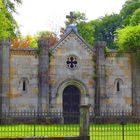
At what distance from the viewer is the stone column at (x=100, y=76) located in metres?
33.0

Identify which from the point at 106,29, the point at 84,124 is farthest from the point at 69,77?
the point at 106,29

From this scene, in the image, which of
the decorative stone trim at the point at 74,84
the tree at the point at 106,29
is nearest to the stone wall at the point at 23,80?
the decorative stone trim at the point at 74,84

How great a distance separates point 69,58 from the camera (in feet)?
111

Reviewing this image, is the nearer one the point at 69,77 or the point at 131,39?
the point at 69,77

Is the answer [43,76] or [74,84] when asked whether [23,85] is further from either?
[74,84]

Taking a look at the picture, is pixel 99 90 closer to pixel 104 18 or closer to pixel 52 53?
pixel 52 53

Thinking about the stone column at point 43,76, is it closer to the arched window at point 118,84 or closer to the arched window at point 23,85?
the arched window at point 23,85

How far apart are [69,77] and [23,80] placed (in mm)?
3238

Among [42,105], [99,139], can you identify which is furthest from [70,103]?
[99,139]

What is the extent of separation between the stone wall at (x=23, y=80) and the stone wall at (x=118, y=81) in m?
5.08

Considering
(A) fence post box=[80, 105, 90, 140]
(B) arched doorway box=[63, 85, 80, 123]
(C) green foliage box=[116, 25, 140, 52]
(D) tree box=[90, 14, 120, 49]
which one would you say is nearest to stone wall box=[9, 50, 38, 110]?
(B) arched doorway box=[63, 85, 80, 123]

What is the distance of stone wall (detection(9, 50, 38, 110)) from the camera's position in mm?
33000

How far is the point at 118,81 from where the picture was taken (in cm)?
3406

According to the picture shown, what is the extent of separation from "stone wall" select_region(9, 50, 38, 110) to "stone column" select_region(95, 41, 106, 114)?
14.0 feet
